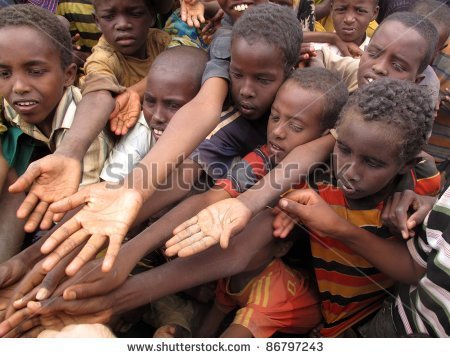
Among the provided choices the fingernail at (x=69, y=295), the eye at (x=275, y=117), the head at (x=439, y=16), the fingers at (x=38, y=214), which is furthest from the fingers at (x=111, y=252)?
the head at (x=439, y=16)

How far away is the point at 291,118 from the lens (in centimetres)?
179

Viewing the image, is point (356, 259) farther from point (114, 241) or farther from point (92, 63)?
point (92, 63)

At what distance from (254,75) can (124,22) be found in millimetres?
781

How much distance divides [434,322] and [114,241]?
0.93m

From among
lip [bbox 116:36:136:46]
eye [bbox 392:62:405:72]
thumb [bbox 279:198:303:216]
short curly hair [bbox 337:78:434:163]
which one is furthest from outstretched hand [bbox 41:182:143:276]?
eye [bbox 392:62:405:72]

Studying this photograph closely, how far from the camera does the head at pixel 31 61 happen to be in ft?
5.71

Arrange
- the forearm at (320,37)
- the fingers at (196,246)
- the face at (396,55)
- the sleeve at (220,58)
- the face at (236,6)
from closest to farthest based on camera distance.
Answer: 1. the fingers at (196,246)
2. the sleeve at (220,58)
3. the face at (396,55)
4. the face at (236,6)
5. the forearm at (320,37)

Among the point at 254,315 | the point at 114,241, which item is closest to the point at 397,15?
the point at 254,315

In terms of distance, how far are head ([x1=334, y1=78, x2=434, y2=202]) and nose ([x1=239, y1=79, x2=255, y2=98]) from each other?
0.39 meters

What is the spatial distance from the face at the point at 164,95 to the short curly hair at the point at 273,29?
29 centimetres

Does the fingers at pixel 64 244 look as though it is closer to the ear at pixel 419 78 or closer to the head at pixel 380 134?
the head at pixel 380 134

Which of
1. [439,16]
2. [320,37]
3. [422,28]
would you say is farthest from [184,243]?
[439,16]

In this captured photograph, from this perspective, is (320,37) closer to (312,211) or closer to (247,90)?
(247,90)

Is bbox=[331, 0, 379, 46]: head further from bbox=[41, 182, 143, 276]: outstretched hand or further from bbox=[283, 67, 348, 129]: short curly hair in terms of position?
bbox=[41, 182, 143, 276]: outstretched hand
